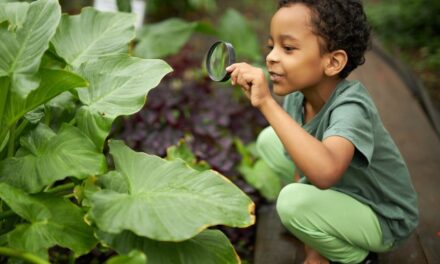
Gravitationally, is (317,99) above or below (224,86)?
above

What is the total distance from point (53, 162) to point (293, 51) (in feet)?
2.54

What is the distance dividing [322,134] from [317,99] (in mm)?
139

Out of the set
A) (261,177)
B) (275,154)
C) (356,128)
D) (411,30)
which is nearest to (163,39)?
(261,177)

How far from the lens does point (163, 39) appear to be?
3521 mm

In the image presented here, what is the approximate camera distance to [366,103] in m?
1.96

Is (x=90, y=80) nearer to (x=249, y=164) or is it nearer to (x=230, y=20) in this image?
(x=249, y=164)

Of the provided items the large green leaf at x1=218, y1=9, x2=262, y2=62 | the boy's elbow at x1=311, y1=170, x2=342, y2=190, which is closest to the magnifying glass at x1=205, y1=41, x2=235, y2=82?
the boy's elbow at x1=311, y1=170, x2=342, y2=190

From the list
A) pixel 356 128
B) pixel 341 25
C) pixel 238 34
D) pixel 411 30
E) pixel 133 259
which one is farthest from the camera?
pixel 411 30

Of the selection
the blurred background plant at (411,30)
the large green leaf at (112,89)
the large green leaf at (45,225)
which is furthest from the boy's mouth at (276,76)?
the blurred background plant at (411,30)

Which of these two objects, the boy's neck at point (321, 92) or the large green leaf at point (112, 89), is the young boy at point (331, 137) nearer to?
the boy's neck at point (321, 92)

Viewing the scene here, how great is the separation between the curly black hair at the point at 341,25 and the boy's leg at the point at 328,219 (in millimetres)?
442

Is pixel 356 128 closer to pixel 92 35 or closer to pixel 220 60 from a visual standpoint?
pixel 220 60

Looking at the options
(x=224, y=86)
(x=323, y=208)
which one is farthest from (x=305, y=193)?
(x=224, y=86)

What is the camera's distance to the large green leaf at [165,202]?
1.63m
